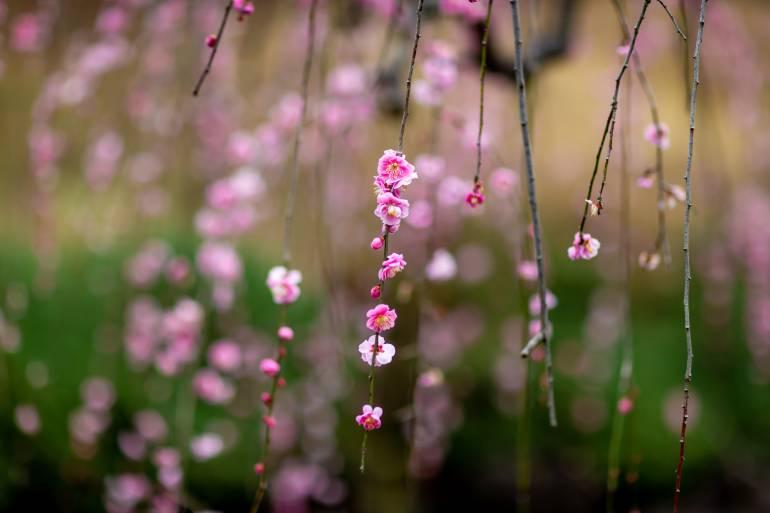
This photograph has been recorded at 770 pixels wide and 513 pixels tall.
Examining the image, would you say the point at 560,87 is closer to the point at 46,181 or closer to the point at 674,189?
the point at 46,181

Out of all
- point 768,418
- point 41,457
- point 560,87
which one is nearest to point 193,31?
point 41,457

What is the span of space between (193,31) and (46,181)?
0.45m

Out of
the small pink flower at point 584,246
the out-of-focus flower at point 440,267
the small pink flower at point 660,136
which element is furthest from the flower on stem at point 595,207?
the out-of-focus flower at point 440,267

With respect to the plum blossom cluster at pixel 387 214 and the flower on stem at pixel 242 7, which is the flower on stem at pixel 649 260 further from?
the flower on stem at pixel 242 7

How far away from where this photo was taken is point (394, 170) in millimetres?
633

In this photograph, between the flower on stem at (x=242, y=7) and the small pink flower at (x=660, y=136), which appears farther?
the small pink flower at (x=660, y=136)

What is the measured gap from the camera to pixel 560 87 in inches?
182

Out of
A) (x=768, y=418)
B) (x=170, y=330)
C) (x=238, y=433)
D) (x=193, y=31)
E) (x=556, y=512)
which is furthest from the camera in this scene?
(x=768, y=418)

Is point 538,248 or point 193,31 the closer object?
point 538,248

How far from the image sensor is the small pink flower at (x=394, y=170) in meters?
0.62

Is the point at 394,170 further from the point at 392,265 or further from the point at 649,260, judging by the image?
the point at 649,260

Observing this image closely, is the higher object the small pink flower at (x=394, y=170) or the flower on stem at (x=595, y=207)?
the small pink flower at (x=394, y=170)

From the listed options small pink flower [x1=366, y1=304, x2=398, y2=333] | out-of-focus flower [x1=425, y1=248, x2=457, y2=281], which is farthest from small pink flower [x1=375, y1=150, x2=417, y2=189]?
out-of-focus flower [x1=425, y1=248, x2=457, y2=281]

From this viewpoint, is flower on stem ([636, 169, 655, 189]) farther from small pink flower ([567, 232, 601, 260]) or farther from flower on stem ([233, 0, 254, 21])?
flower on stem ([233, 0, 254, 21])
